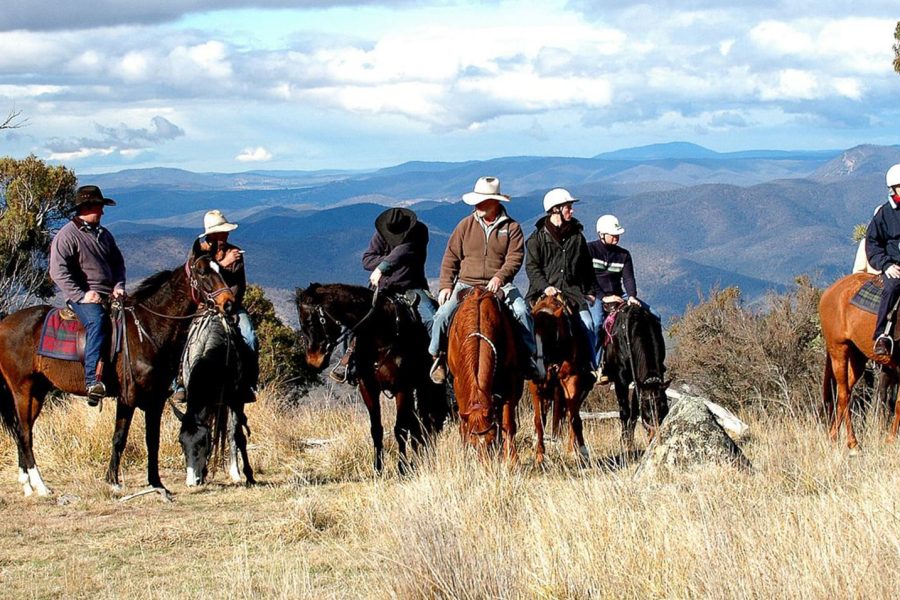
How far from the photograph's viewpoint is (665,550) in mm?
5754

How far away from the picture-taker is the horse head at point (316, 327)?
34.9 feet

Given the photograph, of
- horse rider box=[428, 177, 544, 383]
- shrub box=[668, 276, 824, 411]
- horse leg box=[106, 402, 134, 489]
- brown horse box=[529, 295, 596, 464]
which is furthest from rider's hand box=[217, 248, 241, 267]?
shrub box=[668, 276, 824, 411]

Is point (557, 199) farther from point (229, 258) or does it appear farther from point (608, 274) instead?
point (229, 258)

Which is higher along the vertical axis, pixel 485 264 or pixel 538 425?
pixel 485 264

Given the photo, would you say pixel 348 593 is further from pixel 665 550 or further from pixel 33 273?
pixel 33 273

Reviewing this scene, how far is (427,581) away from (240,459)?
21.9 feet

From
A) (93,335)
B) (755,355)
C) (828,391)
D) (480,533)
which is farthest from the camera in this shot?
(755,355)

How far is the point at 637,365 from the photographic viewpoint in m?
12.5

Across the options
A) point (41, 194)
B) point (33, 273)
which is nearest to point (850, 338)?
point (33, 273)

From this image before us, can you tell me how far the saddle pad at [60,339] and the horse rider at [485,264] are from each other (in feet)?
10.9

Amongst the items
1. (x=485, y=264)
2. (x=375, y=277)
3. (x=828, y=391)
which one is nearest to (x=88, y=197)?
(x=375, y=277)

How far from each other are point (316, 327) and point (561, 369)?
302 cm

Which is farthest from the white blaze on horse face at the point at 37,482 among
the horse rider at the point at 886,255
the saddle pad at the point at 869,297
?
the saddle pad at the point at 869,297

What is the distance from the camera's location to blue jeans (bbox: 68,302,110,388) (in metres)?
10.4
